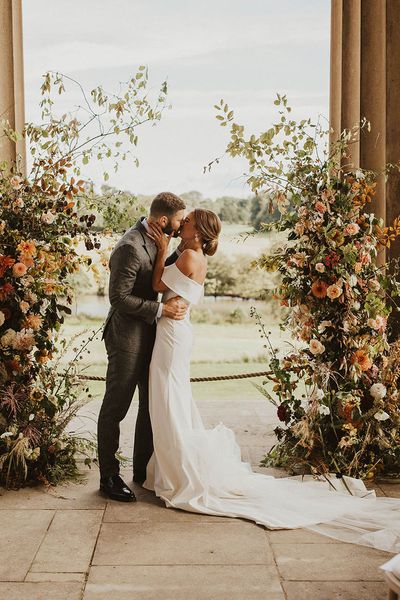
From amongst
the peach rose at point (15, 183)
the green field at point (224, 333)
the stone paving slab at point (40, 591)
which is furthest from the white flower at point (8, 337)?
the green field at point (224, 333)

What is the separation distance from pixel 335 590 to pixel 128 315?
1.86m

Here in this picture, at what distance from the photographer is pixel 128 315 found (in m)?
4.38

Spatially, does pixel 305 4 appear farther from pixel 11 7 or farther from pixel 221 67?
pixel 11 7

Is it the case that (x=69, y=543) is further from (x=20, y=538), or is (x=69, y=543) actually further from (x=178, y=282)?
(x=178, y=282)

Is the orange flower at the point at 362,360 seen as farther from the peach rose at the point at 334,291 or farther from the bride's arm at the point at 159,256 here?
the bride's arm at the point at 159,256

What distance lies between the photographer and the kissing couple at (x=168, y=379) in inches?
166

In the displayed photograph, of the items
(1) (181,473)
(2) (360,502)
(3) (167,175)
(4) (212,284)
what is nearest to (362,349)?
(2) (360,502)

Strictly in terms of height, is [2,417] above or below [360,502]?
above

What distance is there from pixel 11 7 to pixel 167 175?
441 cm

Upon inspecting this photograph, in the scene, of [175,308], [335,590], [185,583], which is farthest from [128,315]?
[335,590]

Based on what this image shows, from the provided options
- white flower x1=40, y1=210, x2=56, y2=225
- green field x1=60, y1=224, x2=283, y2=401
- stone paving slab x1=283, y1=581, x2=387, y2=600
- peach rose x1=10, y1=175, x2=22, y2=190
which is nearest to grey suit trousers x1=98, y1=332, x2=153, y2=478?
white flower x1=40, y1=210, x2=56, y2=225

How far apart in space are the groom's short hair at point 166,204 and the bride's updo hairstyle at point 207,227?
0.12m

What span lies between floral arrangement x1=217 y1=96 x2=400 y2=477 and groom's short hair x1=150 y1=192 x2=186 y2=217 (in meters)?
0.57

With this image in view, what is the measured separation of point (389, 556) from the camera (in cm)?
350
